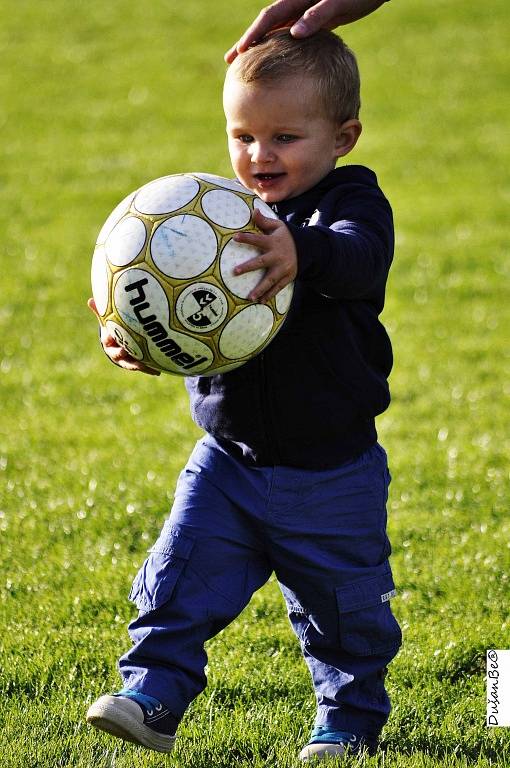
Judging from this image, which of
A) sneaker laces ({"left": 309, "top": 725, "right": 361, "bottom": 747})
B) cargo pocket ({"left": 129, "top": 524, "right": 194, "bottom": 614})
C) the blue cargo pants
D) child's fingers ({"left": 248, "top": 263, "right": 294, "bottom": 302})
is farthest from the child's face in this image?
sneaker laces ({"left": 309, "top": 725, "right": 361, "bottom": 747})

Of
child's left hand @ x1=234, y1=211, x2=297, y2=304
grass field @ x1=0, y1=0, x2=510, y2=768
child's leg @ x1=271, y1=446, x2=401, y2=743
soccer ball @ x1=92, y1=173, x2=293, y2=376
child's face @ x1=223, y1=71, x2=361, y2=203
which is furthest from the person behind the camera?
grass field @ x1=0, y1=0, x2=510, y2=768

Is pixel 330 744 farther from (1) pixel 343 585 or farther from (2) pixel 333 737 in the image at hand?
(1) pixel 343 585

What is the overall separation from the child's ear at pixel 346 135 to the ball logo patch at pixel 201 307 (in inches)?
32.4

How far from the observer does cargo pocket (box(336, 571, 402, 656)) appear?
156 inches

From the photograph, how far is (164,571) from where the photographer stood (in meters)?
3.97

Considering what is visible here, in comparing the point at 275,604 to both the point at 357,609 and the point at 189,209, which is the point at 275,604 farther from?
the point at 189,209

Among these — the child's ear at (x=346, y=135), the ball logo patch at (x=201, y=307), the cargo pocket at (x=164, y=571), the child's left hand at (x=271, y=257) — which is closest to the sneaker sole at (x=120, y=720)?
the cargo pocket at (x=164, y=571)

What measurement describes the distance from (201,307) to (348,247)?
46cm

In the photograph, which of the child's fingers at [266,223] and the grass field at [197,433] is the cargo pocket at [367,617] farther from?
the child's fingers at [266,223]

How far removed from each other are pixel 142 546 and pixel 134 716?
79.4 inches

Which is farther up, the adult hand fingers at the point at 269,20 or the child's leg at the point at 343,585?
the adult hand fingers at the point at 269,20

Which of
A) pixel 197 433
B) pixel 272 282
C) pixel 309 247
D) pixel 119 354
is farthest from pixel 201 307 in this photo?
pixel 197 433

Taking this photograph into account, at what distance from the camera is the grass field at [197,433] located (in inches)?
169

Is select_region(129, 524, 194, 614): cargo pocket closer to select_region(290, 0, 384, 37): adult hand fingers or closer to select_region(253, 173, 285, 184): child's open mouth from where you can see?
select_region(253, 173, 285, 184): child's open mouth
